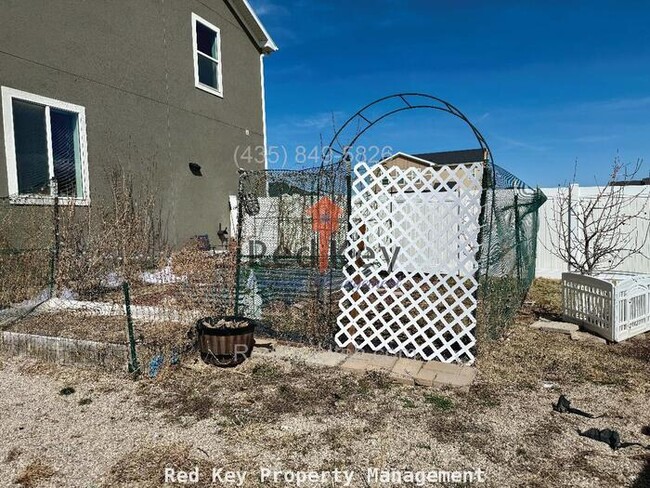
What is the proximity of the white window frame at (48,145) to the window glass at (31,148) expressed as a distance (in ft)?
0.23

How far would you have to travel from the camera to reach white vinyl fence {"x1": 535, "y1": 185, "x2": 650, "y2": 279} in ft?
28.6

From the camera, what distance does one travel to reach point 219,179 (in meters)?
11.0

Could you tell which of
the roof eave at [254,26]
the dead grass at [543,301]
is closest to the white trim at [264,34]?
the roof eave at [254,26]

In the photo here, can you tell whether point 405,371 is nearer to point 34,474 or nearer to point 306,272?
point 306,272

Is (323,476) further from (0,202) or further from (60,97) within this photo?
(60,97)

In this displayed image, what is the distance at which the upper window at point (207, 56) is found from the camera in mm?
10121

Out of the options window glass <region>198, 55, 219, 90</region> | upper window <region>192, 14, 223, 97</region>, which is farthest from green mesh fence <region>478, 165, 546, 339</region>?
window glass <region>198, 55, 219, 90</region>

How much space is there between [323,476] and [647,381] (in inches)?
121

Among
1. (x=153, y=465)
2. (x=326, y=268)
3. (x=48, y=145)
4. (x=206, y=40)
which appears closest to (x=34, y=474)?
(x=153, y=465)

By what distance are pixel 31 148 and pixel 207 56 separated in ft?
16.7

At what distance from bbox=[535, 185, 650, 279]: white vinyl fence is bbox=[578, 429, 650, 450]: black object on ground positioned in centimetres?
697

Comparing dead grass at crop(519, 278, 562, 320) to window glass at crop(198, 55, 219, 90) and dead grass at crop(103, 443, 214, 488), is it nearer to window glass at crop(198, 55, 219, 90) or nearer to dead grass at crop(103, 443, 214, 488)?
dead grass at crop(103, 443, 214, 488)

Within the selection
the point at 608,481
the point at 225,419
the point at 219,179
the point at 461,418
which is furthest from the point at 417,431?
the point at 219,179

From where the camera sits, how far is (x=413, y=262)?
4.56 meters
